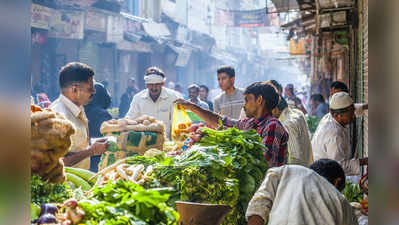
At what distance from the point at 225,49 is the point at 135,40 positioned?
13.3 m

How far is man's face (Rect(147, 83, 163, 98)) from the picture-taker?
5.96m

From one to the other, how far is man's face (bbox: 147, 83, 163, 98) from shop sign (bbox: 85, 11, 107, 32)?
11.1 metres

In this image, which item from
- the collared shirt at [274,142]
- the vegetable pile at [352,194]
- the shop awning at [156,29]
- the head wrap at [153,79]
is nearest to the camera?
the collared shirt at [274,142]

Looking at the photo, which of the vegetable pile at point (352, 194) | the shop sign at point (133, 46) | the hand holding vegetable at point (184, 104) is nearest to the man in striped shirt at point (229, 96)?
the hand holding vegetable at point (184, 104)

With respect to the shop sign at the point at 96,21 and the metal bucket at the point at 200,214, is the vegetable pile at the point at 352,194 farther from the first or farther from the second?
the shop sign at the point at 96,21

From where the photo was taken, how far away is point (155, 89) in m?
5.97

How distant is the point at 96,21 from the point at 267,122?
45.0 ft

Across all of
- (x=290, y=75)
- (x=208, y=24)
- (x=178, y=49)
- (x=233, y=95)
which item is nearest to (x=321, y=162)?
(x=233, y=95)

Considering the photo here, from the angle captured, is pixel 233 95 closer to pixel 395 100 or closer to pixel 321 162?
pixel 321 162

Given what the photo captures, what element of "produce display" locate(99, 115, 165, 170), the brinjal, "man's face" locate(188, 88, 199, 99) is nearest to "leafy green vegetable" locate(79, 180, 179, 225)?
the brinjal

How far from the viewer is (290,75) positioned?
56.4 m

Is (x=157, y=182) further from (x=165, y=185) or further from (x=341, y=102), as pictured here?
(x=341, y=102)

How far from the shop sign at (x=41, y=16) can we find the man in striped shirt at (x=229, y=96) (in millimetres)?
8858

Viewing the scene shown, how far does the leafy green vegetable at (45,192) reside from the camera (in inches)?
97.7
